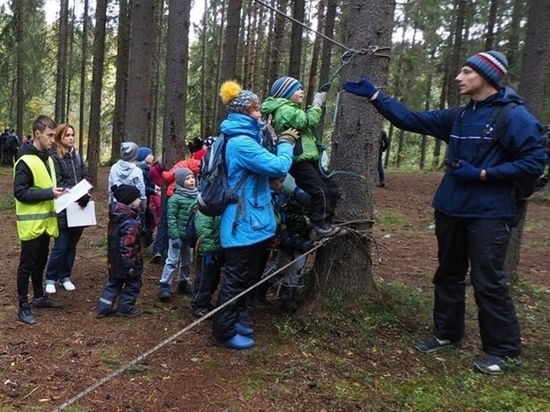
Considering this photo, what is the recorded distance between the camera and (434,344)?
4.06 m

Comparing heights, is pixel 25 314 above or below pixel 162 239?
below

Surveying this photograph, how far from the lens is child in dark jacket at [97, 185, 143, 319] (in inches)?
184

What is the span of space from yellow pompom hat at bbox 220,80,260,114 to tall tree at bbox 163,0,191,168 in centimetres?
261

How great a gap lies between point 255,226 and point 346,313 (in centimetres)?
121

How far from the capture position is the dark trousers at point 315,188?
14.1ft

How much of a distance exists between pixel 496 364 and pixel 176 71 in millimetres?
5053

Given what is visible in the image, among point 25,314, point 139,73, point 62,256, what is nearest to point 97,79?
point 139,73

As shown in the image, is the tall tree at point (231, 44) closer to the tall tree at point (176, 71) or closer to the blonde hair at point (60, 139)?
the tall tree at point (176, 71)

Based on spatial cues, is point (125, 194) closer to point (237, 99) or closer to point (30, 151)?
point (30, 151)

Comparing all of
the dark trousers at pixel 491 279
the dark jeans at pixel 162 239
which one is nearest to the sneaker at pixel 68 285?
the dark jeans at pixel 162 239

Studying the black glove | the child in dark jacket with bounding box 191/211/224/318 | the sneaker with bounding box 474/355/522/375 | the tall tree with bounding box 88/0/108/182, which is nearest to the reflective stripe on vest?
the black glove

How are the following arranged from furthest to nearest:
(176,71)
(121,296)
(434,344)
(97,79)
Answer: (97,79) < (176,71) < (121,296) < (434,344)

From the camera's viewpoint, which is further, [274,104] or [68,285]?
[68,285]

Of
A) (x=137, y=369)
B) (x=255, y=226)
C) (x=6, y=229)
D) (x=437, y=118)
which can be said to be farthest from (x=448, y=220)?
(x=6, y=229)
